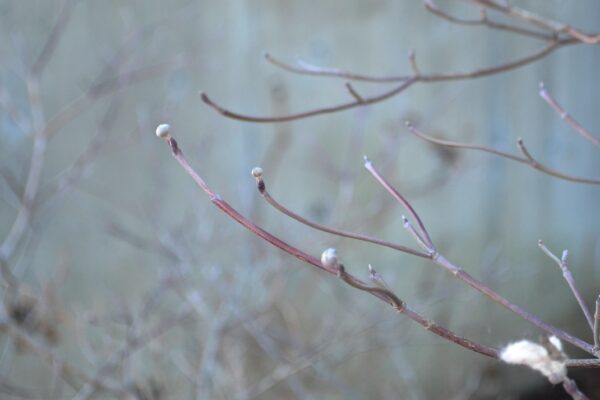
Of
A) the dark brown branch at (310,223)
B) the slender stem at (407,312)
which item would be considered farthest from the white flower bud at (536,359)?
the dark brown branch at (310,223)

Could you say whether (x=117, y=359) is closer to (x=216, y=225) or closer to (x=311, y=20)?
(x=216, y=225)

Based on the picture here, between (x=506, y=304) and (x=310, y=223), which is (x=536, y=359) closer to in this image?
(x=506, y=304)

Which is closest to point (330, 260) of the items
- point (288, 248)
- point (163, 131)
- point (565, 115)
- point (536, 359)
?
point (288, 248)

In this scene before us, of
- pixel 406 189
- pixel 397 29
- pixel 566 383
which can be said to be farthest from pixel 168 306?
pixel 566 383

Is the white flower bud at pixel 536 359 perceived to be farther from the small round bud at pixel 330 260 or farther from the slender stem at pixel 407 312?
the small round bud at pixel 330 260

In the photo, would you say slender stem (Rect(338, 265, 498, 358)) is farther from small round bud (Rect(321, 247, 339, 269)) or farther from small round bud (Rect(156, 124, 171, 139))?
small round bud (Rect(156, 124, 171, 139))

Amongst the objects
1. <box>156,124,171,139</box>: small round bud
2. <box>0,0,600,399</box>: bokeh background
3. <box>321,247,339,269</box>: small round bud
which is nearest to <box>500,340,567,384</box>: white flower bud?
<box>321,247,339,269</box>: small round bud
